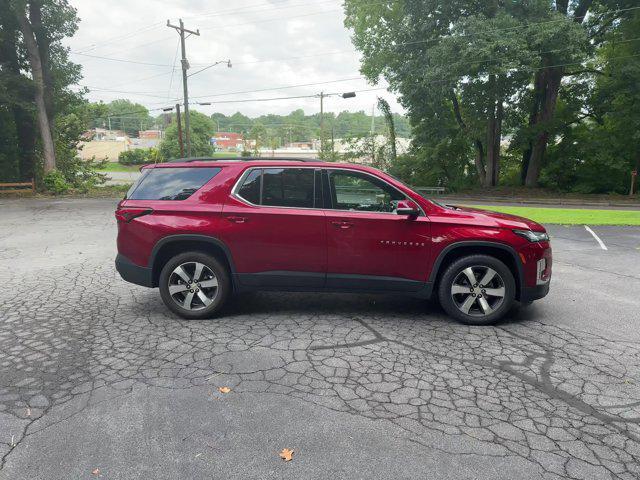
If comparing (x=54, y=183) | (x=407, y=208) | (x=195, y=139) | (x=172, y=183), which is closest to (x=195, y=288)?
A: (x=172, y=183)

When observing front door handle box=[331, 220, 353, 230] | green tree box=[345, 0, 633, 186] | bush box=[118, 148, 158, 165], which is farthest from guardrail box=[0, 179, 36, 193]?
bush box=[118, 148, 158, 165]

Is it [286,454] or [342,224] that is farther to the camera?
[342,224]

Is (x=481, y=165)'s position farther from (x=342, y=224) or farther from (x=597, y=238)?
(x=342, y=224)

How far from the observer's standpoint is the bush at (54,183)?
77.7 feet

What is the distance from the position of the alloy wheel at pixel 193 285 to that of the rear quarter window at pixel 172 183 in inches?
31.5

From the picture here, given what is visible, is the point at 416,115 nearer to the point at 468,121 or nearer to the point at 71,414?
the point at 468,121

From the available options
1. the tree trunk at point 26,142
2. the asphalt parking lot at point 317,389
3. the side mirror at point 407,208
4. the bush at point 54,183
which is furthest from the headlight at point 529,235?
the tree trunk at point 26,142

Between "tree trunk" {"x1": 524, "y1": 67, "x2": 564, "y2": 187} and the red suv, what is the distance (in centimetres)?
2363

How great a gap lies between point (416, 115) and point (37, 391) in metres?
27.8

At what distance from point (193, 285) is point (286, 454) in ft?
8.89

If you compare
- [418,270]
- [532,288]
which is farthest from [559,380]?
[418,270]

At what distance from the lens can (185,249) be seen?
16.7ft

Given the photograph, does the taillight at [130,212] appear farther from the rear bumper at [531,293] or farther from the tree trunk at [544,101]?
the tree trunk at [544,101]

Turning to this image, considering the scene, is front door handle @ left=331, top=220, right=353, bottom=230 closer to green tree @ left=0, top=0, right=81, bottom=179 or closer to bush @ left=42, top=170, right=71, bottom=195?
green tree @ left=0, top=0, right=81, bottom=179
